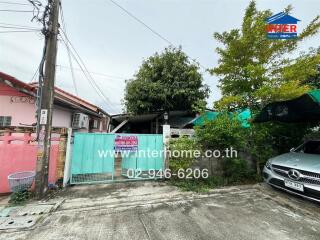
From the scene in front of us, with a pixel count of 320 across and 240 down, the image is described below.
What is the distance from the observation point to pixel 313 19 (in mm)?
5133

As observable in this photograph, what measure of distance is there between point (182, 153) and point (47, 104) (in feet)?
12.0

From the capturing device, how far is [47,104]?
410cm

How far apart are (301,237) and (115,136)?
447cm

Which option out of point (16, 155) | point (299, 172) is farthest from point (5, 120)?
point (299, 172)

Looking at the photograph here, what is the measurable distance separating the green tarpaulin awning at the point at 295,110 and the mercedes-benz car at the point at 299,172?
873mm

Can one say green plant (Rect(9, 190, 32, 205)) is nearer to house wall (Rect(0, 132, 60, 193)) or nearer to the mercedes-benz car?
house wall (Rect(0, 132, 60, 193))

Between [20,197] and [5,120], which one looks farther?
[5,120]

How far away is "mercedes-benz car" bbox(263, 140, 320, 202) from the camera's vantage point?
3439mm

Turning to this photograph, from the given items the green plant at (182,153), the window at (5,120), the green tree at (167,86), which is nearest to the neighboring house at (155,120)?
the green tree at (167,86)

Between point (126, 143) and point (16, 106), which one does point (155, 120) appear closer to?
point (126, 143)

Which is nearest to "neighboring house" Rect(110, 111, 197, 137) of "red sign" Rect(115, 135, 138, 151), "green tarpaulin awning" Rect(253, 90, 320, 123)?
"red sign" Rect(115, 135, 138, 151)

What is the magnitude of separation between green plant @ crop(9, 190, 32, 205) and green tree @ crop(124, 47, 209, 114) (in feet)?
21.5

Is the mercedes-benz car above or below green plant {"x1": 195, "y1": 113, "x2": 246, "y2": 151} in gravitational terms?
below

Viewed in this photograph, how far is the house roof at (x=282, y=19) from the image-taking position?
5.49 m
